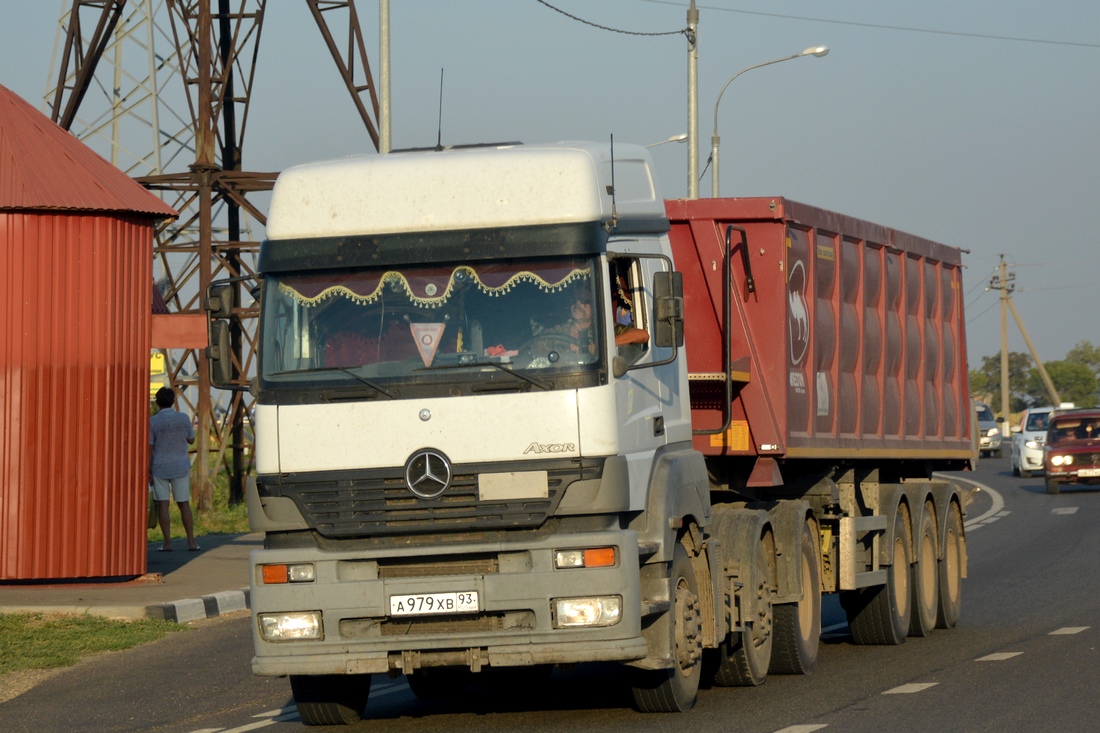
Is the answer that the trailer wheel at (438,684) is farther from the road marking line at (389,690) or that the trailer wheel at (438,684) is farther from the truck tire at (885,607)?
the truck tire at (885,607)

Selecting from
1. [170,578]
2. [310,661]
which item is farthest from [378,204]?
[170,578]

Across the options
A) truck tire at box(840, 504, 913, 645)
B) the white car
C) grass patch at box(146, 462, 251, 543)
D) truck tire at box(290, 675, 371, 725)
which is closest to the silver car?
the white car

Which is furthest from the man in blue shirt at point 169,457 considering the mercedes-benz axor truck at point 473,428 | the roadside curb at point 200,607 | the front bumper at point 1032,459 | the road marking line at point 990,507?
the front bumper at point 1032,459

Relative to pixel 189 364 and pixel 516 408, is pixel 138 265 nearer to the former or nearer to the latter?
pixel 516 408

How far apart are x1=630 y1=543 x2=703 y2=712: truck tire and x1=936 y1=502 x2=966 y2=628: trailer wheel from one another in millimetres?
5700

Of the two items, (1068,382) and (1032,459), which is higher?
(1068,382)

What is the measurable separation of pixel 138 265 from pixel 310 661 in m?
8.87

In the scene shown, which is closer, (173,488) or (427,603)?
(427,603)

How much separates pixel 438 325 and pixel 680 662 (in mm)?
2218

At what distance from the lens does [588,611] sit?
8.41m

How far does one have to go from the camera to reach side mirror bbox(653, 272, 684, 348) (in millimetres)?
8734

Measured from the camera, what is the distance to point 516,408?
27.7ft

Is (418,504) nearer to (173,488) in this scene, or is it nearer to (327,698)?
(327,698)

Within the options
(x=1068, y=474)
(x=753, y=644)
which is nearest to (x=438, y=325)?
(x=753, y=644)
